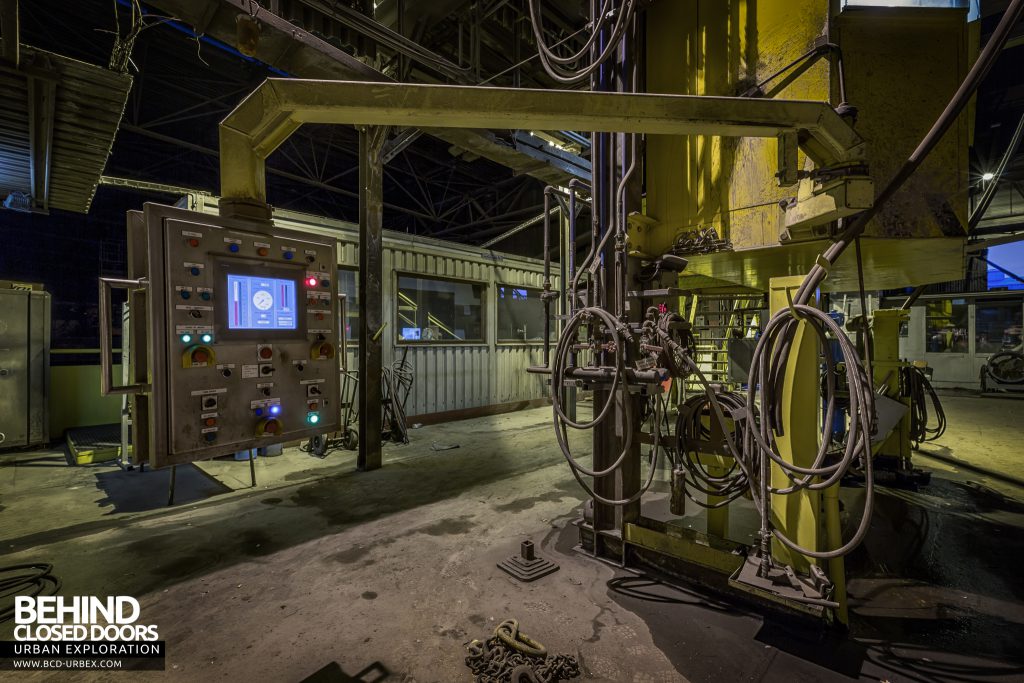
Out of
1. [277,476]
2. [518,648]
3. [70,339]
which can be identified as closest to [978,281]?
[518,648]

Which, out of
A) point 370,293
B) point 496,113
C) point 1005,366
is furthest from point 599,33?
point 1005,366

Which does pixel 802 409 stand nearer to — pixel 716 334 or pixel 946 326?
pixel 716 334

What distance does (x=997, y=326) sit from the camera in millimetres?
12211

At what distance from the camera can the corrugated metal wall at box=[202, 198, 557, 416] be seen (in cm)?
720

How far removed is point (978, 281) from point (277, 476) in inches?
831

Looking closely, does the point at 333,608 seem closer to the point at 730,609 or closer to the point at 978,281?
the point at 730,609

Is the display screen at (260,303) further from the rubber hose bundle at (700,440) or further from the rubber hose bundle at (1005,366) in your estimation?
the rubber hose bundle at (1005,366)

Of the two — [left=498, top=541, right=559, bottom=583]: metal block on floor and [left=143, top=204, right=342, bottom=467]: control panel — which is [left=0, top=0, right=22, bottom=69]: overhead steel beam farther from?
[left=498, top=541, right=559, bottom=583]: metal block on floor

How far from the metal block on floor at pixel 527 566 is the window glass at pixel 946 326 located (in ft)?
53.4

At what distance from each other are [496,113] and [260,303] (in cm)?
149

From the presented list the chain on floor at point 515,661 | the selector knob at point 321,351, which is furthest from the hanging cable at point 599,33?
the chain on floor at point 515,661

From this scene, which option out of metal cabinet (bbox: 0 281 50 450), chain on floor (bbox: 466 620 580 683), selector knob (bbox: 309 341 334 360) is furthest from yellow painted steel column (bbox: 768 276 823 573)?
metal cabinet (bbox: 0 281 50 450)

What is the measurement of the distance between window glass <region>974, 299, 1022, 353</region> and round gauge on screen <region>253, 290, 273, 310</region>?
1818cm

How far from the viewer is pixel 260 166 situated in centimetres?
197
